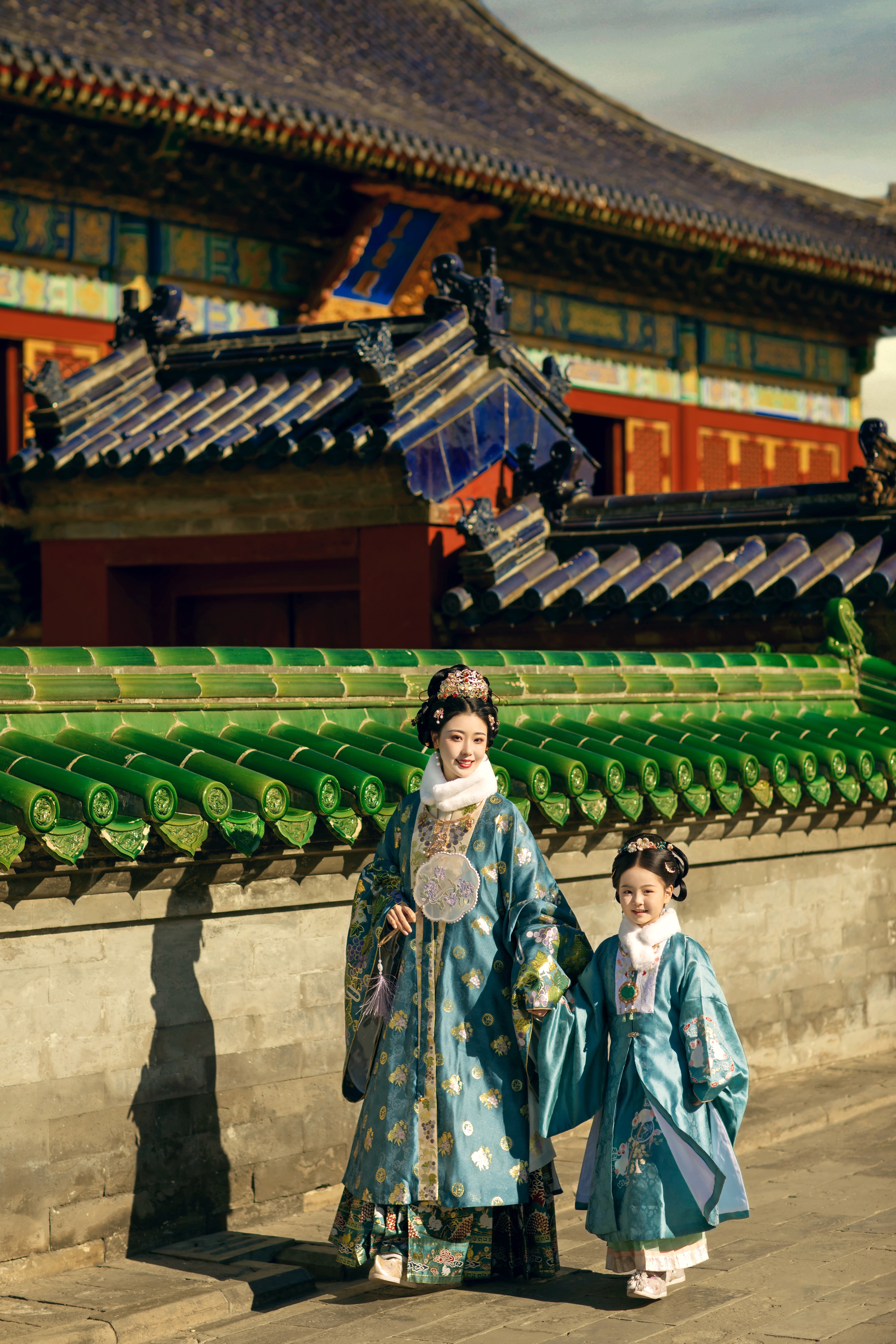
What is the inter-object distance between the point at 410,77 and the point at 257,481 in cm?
758

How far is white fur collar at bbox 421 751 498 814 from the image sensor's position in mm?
5066

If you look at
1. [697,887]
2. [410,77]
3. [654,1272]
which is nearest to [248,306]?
[410,77]

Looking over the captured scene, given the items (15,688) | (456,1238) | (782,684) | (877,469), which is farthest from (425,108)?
(456,1238)

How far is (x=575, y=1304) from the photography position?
5.00 meters

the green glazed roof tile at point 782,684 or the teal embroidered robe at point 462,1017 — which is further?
the green glazed roof tile at point 782,684

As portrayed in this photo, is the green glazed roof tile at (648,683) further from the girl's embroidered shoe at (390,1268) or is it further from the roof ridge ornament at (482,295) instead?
the roof ridge ornament at (482,295)

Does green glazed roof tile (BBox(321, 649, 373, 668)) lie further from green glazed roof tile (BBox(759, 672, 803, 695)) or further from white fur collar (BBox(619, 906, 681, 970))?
green glazed roof tile (BBox(759, 672, 803, 695))

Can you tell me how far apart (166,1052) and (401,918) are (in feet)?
3.51

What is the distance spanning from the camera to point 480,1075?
16.6 ft

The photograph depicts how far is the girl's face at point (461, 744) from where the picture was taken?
5.05 meters

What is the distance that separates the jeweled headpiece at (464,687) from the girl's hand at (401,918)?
2.10 feet

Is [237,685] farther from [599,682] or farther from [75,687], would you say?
[599,682]

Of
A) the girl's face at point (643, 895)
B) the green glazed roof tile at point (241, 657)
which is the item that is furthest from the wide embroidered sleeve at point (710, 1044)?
the green glazed roof tile at point (241, 657)

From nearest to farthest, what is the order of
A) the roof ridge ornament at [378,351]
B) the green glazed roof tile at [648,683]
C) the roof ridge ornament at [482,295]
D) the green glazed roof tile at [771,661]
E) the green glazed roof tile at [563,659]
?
the green glazed roof tile at [563,659], the green glazed roof tile at [648,683], the green glazed roof tile at [771,661], the roof ridge ornament at [378,351], the roof ridge ornament at [482,295]
